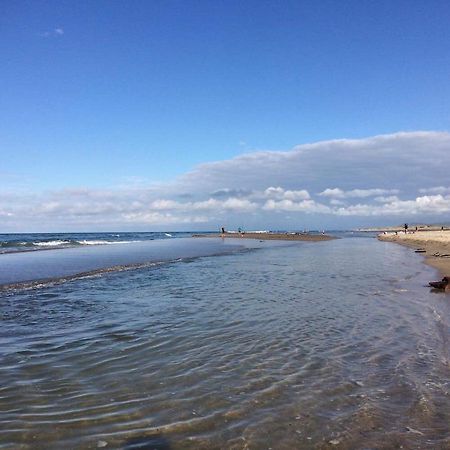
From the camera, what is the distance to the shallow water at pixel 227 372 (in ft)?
15.6

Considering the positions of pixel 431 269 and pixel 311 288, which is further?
pixel 431 269

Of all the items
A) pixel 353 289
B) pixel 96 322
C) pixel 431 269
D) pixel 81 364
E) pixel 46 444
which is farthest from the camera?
pixel 431 269

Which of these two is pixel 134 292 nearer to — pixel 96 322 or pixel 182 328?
pixel 96 322

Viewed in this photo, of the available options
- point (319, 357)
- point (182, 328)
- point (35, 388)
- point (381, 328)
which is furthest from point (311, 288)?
point (35, 388)

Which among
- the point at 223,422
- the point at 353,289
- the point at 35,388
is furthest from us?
the point at 353,289

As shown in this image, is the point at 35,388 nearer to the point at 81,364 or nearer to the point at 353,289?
the point at 81,364

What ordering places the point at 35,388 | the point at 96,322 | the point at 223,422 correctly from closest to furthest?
the point at 223,422 < the point at 35,388 < the point at 96,322

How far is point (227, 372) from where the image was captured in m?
6.77

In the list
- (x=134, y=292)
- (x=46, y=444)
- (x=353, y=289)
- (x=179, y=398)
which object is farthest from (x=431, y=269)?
(x=46, y=444)

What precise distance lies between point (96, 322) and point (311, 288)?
28.9 ft

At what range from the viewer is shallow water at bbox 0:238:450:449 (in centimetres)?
475

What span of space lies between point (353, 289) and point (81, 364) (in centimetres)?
1143

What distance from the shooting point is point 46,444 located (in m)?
4.50

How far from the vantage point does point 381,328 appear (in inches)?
381
